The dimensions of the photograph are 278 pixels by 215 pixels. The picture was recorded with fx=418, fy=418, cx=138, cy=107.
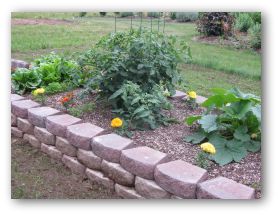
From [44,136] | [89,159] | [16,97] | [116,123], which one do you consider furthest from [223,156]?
[16,97]

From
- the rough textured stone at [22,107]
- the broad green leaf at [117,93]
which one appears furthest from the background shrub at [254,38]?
the rough textured stone at [22,107]

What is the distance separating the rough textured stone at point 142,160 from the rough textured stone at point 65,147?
504 millimetres

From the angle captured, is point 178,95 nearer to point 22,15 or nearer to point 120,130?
point 120,130

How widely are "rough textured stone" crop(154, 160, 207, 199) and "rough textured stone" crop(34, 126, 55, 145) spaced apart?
104 cm

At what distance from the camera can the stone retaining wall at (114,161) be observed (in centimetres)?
234

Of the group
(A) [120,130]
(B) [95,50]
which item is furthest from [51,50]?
(A) [120,130]

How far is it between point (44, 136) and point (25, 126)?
0.28m

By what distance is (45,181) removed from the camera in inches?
111

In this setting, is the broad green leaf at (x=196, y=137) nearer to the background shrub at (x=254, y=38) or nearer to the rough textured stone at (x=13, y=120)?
the background shrub at (x=254, y=38)

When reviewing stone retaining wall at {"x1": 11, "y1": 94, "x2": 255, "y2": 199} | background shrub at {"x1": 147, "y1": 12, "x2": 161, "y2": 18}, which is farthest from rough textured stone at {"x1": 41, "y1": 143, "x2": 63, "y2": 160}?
background shrub at {"x1": 147, "y1": 12, "x2": 161, "y2": 18}

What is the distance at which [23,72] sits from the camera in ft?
12.5

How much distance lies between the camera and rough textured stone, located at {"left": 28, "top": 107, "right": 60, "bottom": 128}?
322 cm

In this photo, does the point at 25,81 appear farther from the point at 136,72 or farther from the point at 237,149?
the point at 237,149

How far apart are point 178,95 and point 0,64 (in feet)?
5.29
